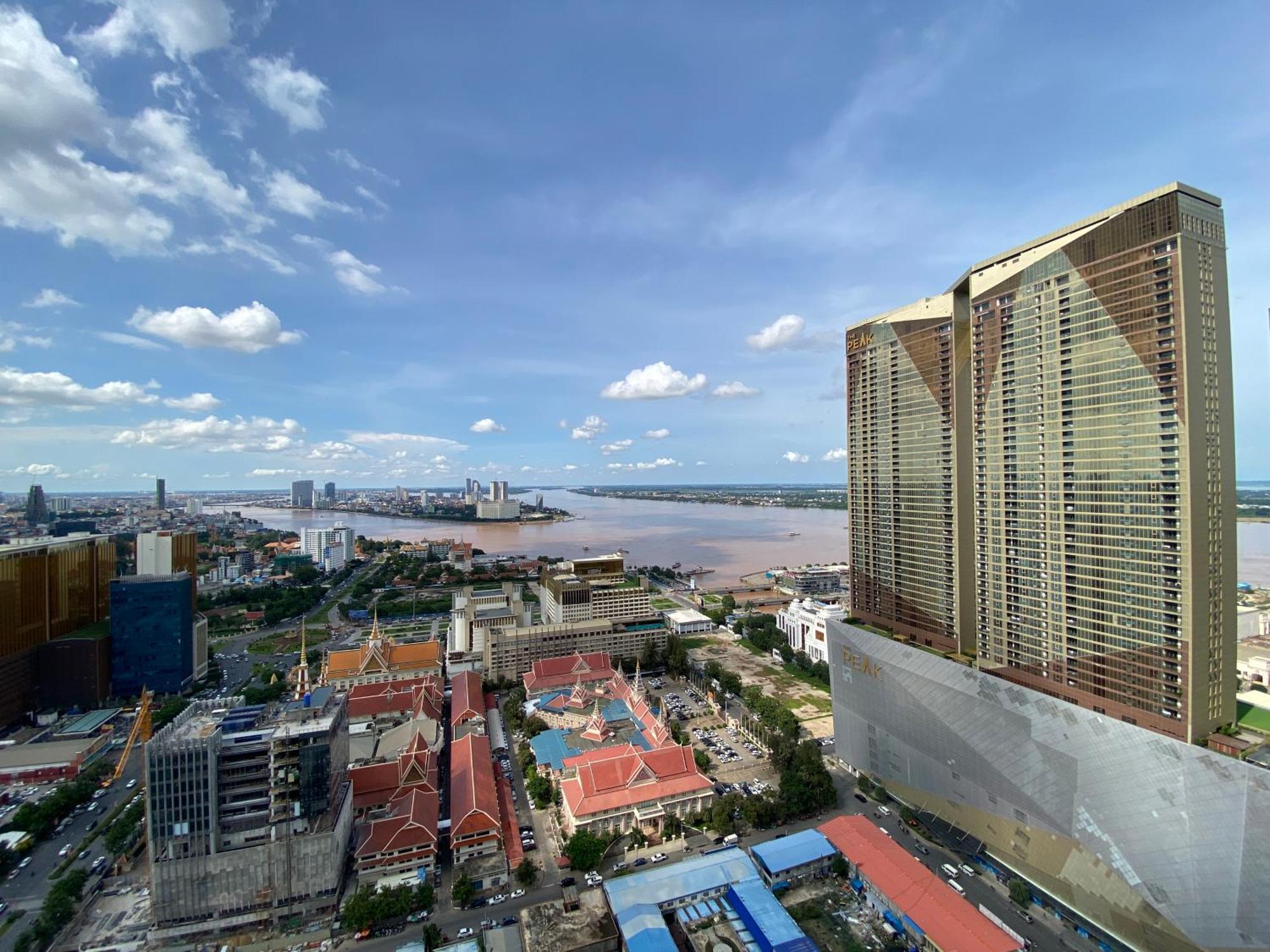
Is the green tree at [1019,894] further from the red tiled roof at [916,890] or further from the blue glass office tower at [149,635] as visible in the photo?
the blue glass office tower at [149,635]

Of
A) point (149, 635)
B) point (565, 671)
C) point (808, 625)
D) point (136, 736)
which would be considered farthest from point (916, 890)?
point (149, 635)

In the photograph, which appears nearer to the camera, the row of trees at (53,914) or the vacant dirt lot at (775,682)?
the row of trees at (53,914)

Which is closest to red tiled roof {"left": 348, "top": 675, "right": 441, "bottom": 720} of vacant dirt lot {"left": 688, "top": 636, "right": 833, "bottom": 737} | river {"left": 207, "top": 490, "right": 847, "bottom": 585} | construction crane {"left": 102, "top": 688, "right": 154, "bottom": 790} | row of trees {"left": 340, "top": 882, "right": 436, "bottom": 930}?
construction crane {"left": 102, "top": 688, "right": 154, "bottom": 790}

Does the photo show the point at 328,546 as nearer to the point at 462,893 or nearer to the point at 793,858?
the point at 462,893

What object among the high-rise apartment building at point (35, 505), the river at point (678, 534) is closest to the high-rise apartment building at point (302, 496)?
the river at point (678, 534)

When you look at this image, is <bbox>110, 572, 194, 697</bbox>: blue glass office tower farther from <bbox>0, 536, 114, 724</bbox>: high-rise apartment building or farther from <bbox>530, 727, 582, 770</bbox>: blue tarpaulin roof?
<bbox>530, 727, 582, 770</bbox>: blue tarpaulin roof

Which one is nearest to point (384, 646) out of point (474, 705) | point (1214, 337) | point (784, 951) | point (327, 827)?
point (474, 705)

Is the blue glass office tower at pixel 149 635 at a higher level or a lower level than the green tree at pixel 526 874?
higher
